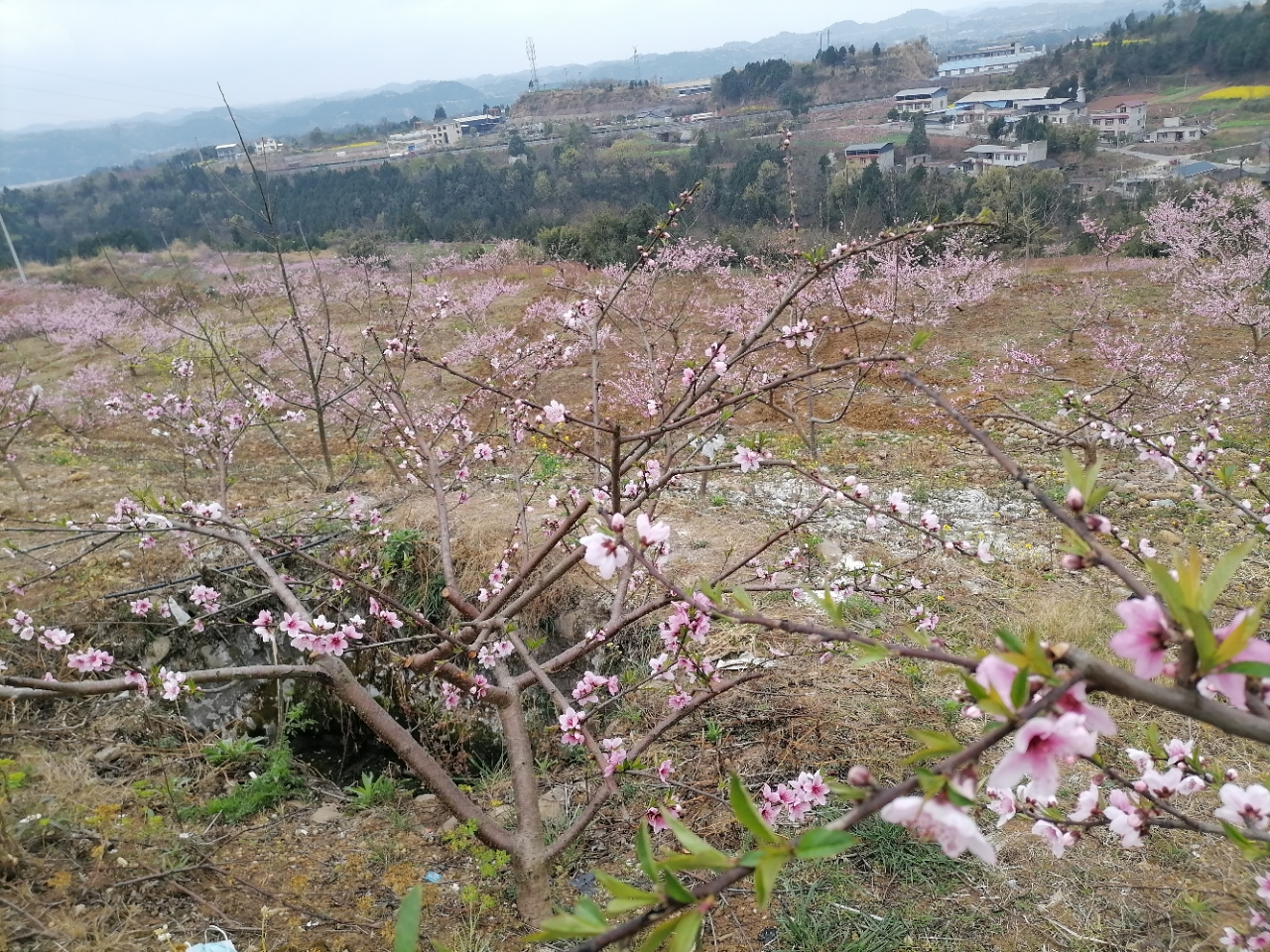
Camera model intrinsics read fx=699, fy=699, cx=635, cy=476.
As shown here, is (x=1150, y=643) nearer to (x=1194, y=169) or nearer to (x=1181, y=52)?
(x=1194, y=169)

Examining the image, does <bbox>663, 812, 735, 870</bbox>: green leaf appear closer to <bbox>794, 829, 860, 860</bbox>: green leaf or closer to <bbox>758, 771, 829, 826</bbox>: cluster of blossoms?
<bbox>794, 829, 860, 860</bbox>: green leaf

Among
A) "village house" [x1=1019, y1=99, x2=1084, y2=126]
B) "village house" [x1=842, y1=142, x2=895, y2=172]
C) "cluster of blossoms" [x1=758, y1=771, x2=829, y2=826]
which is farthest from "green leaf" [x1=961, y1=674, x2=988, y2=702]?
"village house" [x1=1019, y1=99, x2=1084, y2=126]

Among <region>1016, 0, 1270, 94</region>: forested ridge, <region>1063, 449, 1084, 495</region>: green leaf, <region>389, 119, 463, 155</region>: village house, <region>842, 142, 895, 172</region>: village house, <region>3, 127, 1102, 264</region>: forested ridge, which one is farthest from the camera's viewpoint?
<region>389, 119, 463, 155</region>: village house

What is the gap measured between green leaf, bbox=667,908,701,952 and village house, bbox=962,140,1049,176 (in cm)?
4094

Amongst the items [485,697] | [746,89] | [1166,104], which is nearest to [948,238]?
[485,697]

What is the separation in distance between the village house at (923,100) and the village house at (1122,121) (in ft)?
50.4

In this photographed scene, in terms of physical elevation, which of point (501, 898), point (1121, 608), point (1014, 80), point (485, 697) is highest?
point (1014, 80)

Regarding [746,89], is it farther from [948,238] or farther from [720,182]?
[948,238]

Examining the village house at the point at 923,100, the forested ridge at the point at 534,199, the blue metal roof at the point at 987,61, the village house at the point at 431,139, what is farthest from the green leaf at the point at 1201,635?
the blue metal roof at the point at 987,61

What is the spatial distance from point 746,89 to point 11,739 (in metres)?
71.5

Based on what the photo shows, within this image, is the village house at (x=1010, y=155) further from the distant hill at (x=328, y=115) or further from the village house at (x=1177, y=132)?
the distant hill at (x=328, y=115)

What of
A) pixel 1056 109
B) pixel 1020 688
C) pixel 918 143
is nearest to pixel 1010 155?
pixel 918 143

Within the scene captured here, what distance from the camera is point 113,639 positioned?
476cm

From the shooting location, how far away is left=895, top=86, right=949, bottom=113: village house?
188 feet
